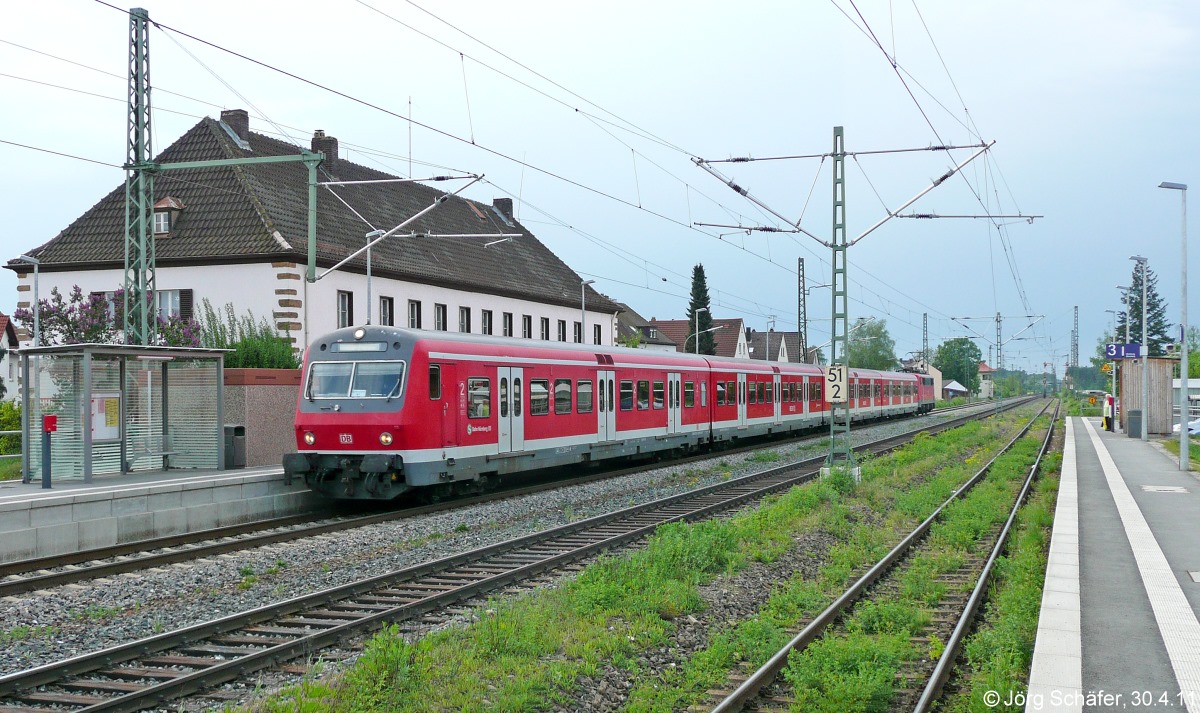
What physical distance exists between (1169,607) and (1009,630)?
221 cm

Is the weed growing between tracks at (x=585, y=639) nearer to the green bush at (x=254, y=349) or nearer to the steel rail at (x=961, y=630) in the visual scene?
the steel rail at (x=961, y=630)

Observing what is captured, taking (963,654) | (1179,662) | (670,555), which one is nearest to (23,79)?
(670,555)

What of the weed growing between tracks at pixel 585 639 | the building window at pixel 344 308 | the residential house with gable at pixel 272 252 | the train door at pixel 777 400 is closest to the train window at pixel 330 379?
the weed growing between tracks at pixel 585 639

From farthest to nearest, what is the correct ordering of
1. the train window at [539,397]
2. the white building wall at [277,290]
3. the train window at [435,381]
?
1. the white building wall at [277,290]
2. the train window at [539,397]
3. the train window at [435,381]

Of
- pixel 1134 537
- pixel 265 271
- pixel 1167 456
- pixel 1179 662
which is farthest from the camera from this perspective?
pixel 265 271

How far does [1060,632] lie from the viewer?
8586 mm

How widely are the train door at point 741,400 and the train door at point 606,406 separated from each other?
9.17 m

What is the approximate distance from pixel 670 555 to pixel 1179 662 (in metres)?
5.42

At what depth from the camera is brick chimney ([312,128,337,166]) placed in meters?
41.6

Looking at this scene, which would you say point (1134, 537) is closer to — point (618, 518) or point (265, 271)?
point (618, 518)

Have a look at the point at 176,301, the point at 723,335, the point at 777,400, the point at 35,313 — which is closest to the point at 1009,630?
the point at 777,400

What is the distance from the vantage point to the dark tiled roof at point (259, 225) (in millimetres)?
33406

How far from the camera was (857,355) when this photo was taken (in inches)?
4680

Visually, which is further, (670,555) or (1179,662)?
(670,555)
